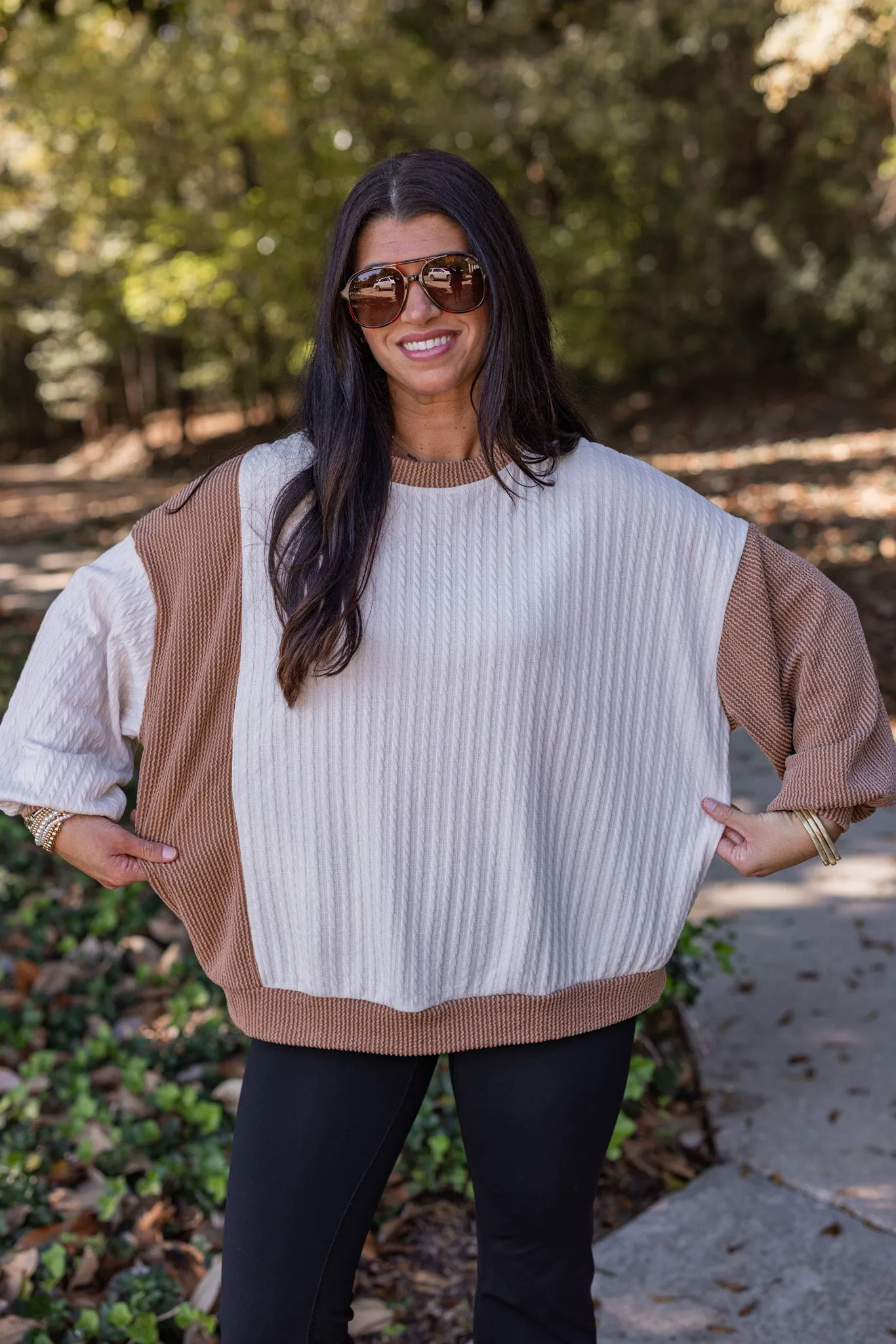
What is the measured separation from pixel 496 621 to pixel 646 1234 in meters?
1.66

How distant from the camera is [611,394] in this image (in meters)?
21.8

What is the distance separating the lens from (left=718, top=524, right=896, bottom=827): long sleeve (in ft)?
6.43

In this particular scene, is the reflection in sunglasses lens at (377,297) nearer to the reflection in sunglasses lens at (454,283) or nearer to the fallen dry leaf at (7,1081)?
the reflection in sunglasses lens at (454,283)

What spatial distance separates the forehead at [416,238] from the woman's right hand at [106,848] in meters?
0.92

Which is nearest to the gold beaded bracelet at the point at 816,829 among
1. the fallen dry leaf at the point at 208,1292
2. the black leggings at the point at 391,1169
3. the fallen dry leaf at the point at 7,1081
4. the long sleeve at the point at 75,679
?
the black leggings at the point at 391,1169

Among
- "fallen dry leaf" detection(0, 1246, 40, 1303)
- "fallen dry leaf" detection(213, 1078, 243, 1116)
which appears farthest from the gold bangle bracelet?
"fallen dry leaf" detection(213, 1078, 243, 1116)

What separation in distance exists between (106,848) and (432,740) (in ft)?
1.76

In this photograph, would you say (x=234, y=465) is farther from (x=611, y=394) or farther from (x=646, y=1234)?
(x=611, y=394)

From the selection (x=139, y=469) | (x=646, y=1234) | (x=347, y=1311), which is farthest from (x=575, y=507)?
(x=139, y=469)

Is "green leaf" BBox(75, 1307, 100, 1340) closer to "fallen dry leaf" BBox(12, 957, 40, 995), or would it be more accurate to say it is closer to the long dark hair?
the long dark hair

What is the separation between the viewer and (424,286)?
1.89 meters

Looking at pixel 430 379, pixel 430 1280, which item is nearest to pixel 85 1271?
pixel 430 1280

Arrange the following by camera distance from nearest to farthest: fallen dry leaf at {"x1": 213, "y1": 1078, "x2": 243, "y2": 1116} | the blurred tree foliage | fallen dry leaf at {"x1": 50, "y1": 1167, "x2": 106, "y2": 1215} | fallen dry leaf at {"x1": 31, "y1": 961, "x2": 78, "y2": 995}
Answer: fallen dry leaf at {"x1": 50, "y1": 1167, "x2": 106, "y2": 1215} < fallen dry leaf at {"x1": 213, "y1": 1078, "x2": 243, "y2": 1116} < fallen dry leaf at {"x1": 31, "y1": 961, "x2": 78, "y2": 995} < the blurred tree foliage

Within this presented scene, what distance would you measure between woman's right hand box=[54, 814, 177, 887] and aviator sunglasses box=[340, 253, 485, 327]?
32.6 inches
